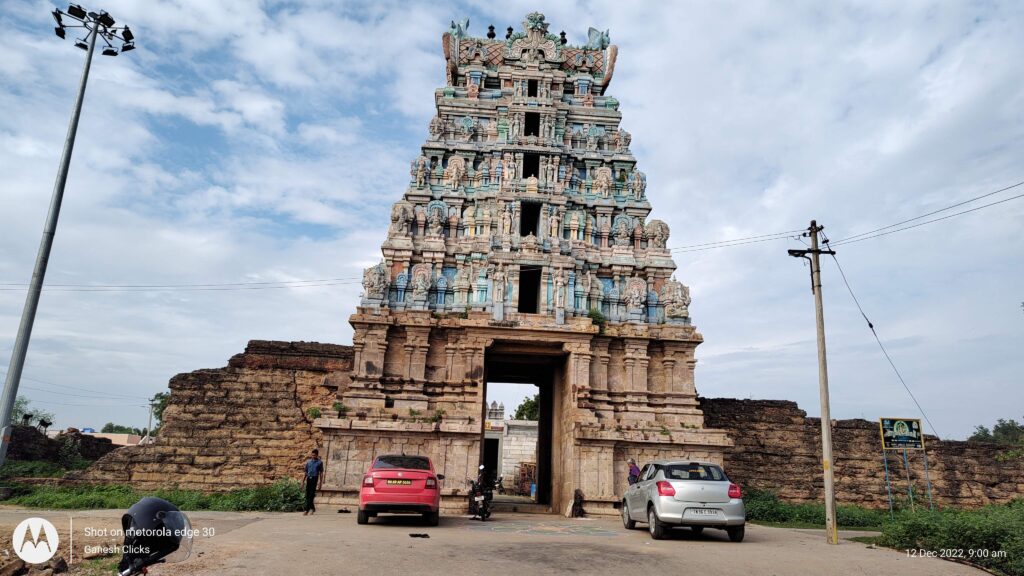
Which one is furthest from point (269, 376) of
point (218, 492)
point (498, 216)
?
point (498, 216)

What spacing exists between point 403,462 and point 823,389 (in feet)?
29.6

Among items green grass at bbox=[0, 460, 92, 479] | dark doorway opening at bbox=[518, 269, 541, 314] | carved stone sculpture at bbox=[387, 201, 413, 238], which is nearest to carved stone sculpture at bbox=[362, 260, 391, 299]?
carved stone sculpture at bbox=[387, 201, 413, 238]

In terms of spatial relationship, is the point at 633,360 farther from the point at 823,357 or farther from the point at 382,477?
the point at 382,477

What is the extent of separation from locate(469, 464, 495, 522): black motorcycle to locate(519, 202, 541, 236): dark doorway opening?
9.20 m

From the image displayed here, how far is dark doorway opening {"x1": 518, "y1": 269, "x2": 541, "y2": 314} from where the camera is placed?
2220cm

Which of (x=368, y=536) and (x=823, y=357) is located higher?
(x=823, y=357)

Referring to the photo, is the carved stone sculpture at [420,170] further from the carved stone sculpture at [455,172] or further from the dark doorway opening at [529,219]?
the dark doorway opening at [529,219]

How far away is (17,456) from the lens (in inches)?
788

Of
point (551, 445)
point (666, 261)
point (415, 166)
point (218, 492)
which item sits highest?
point (415, 166)

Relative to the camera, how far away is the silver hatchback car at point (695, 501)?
11.6 m

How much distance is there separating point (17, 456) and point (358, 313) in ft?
39.2

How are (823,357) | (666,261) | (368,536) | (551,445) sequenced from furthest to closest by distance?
(551,445) → (666,261) → (823,357) → (368,536)

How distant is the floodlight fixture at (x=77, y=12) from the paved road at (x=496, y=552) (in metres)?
9.46

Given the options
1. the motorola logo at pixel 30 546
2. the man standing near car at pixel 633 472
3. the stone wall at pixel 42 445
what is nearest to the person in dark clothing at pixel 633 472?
the man standing near car at pixel 633 472
